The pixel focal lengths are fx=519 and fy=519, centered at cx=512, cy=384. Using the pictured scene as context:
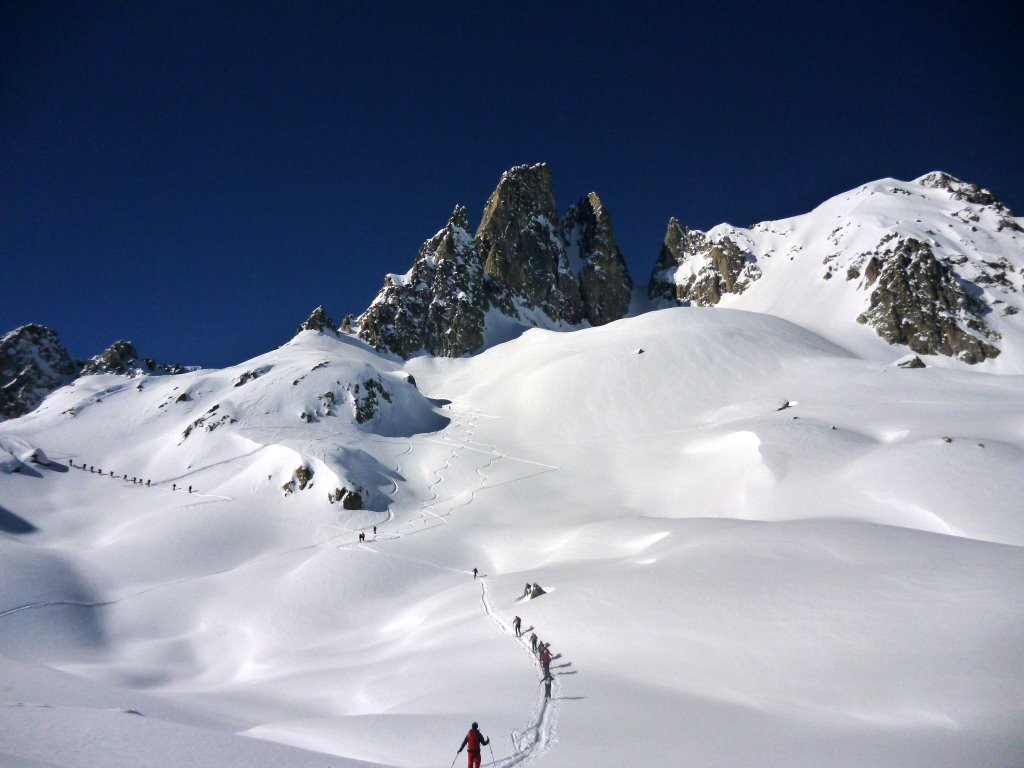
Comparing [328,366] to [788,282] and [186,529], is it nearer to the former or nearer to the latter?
[186,529]

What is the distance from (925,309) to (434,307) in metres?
97.1

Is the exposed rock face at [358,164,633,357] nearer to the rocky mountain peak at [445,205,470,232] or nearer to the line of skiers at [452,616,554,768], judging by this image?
the rocky mountain peak at [445,205,470,232]

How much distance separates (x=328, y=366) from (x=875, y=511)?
6005 cm

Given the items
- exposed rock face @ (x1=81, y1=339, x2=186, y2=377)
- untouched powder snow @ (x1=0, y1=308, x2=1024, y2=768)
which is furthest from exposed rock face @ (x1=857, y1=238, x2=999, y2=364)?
exposed rock face @ (x1=81, y1=339, x2=186, y2=377)

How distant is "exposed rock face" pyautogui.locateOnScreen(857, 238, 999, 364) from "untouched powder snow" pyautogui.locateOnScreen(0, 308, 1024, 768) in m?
36.7

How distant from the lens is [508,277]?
143 metres

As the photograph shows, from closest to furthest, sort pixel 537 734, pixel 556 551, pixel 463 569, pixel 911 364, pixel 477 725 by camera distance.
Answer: pixel 477 725 → pixel 537 734 → pixel 556 551 → pixel 463 569 → pixel 911 364

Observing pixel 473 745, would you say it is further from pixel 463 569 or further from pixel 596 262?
pixel 596 262

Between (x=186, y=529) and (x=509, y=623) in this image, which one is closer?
(x=509, y=623)

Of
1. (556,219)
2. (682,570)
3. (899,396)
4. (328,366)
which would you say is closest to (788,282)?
(556,219)

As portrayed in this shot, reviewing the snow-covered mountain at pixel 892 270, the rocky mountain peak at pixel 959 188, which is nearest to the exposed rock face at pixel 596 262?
the snow-covered mountain at pixel 892 270

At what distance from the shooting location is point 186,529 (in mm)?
38219

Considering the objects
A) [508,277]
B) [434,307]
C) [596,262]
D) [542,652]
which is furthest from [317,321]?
[542,652]

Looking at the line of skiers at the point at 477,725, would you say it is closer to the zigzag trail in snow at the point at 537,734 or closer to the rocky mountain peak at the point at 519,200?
the zigzag trail in snow at the point at 537,734
